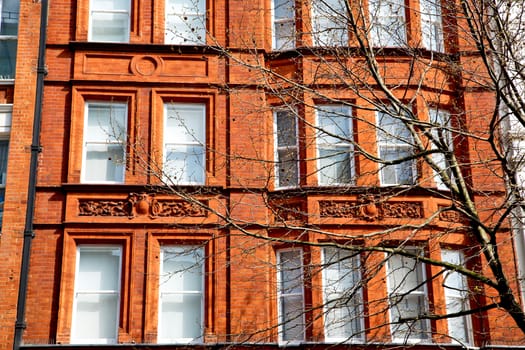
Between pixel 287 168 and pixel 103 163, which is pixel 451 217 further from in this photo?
pixel 103 163

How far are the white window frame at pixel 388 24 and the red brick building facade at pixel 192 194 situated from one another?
287 mm

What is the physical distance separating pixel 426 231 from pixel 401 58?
3.66 meters

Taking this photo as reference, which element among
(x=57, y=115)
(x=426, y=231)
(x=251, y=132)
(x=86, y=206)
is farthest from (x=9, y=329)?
(x=426, y=231)

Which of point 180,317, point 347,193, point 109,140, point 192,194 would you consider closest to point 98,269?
point 180,317

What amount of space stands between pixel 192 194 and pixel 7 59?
5107 millimetres

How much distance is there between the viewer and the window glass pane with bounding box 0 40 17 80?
54.9ft

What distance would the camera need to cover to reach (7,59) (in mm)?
16875

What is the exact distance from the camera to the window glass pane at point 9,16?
17.1 metres

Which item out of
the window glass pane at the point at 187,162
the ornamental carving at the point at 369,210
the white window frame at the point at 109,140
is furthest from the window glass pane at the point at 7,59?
the ornamental carving at the point at 369,210

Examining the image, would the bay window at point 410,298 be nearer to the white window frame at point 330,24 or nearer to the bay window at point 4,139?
the white window frame at point 330,24

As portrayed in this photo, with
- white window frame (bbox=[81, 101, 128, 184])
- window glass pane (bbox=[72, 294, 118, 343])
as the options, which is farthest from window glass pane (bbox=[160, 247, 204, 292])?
white window frame (bbox=[81, 101, 128, 184])

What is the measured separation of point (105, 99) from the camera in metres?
16.6

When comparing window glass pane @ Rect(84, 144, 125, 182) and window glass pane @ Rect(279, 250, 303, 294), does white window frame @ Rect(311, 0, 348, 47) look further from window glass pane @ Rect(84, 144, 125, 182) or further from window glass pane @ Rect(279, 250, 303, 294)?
window glass pane @ Rect(84, 144, 125, 182)

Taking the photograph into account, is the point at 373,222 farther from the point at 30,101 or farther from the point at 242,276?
the point at 30,101
